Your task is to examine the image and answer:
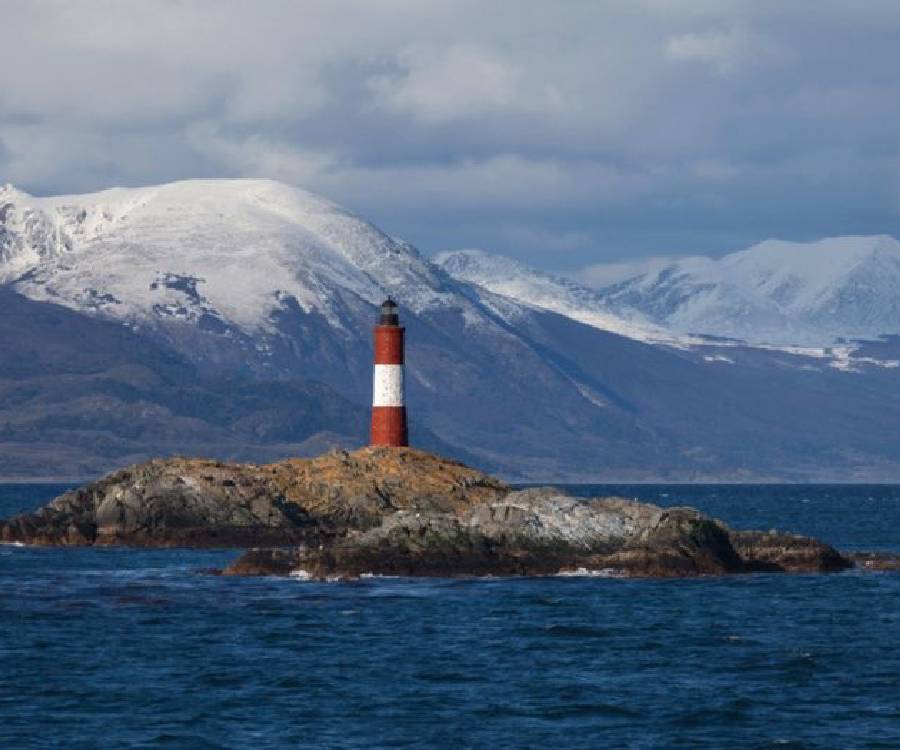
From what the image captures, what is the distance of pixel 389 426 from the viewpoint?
16138 cm

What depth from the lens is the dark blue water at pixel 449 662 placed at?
69.9 metres

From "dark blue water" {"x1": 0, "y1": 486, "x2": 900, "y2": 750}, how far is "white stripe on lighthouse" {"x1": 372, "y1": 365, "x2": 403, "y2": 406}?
38.1m

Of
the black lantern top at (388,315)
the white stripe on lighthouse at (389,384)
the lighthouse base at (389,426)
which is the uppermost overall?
the black lantern top at (388,315)

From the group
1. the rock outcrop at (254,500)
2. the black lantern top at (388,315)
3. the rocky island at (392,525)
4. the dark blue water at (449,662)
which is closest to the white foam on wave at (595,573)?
the rocky island at (392,525)

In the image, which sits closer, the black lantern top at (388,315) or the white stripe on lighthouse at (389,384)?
the white stripe on lighthouse at (389,384)

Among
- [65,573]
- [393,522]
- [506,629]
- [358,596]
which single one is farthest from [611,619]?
[65,573]

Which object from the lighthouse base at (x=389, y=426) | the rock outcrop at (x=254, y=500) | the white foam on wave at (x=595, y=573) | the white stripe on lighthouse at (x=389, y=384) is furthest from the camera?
the lighthouse base at (x=389, y=426)

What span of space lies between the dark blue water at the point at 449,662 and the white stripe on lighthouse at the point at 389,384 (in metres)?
38.1

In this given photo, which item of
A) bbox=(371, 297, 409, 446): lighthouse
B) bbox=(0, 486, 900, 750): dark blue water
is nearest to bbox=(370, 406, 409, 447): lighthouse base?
bbox=(371, 297, 409, 446): lighthouse

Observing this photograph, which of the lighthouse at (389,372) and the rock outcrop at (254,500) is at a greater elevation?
the lighthouse at (389,372)

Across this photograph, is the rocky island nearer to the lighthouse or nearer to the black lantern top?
the lighthouse

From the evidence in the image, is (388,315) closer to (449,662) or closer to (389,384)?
(389,384)

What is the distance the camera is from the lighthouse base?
527 ft

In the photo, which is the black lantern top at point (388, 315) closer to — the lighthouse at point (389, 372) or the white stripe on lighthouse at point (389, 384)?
the lighthouse at point (389, 372)
